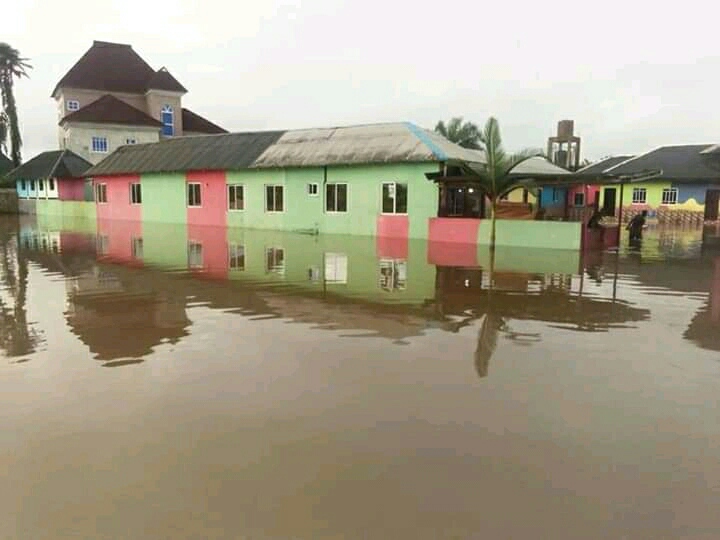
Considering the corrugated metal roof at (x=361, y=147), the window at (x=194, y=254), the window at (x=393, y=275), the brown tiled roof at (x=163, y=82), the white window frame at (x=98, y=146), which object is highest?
the brown tiled roof at (x=163, y=82)

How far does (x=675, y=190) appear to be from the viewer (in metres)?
34.4

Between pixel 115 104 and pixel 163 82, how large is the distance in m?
4.85

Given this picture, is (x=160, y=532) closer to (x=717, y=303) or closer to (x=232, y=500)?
(x=232, y=500)

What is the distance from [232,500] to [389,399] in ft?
6.19

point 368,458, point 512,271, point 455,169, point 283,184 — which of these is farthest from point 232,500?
point 283,184

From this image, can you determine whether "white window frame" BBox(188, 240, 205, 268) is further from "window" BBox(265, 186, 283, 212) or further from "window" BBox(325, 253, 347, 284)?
"window" BBox(265, 186, 283, 212)

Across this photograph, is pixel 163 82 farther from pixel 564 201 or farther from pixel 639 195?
pixel 639 195

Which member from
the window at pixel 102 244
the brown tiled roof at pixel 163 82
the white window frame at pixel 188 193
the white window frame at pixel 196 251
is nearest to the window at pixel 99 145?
the brown tiled roof at pixel 163 82

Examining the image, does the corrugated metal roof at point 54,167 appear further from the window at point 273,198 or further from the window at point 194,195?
the window at point 273,198

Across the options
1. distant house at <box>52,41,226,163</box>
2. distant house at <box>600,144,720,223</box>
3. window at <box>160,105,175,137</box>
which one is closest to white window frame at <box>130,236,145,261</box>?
distant house at <box>600,144,720,223</box>

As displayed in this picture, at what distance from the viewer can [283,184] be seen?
24.2 metres

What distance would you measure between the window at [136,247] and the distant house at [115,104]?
1134 inches

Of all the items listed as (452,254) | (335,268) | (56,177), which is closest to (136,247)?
(335,268)

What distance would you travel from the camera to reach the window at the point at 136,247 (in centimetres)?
1567
